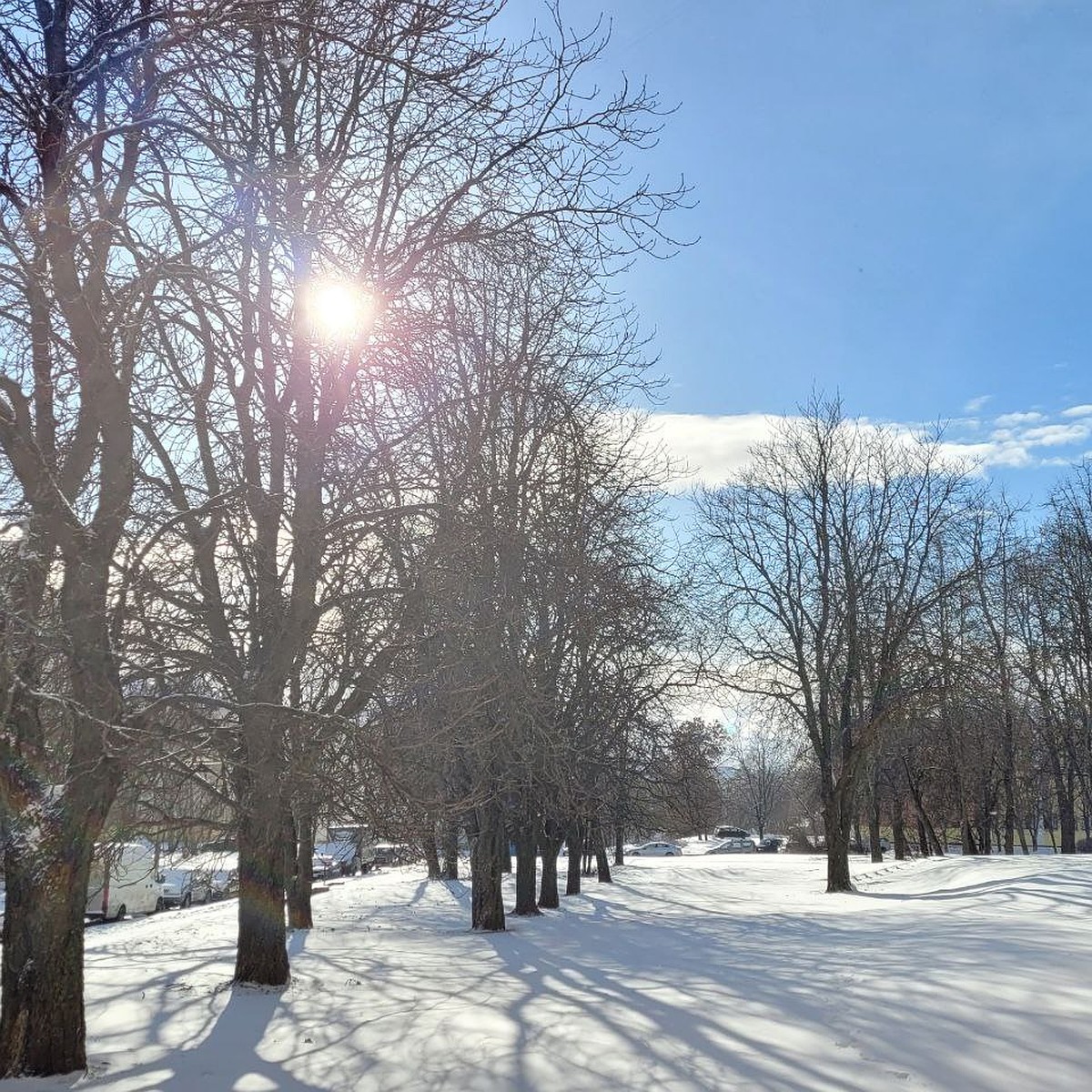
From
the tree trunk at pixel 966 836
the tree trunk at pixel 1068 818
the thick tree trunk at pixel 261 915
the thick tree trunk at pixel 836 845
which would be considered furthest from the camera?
the tree trunk at pixel 966 836

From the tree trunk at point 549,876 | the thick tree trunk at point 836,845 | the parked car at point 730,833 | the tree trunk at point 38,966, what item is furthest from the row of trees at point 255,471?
Result: the parked car at point 730,833

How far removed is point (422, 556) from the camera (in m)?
9.09

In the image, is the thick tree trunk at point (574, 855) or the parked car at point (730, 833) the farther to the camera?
the parked car at point (730, 833)

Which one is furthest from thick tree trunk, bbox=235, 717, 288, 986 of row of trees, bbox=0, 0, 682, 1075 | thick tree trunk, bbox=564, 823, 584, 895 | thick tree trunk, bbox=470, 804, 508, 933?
thick tree trunk, bbox=564, 823, 584, 895

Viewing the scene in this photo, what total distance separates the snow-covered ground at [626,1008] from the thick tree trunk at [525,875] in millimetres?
3046

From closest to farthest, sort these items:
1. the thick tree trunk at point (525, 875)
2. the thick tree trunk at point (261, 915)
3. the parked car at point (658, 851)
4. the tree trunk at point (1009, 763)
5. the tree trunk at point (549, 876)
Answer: the thick tree trunk at point (261, 915) < the thick tree trunk at point (525, 875) < the tree trunk at point (549, 876) < the tree trunk at point (1009, 763) < the parked car at point (658, 851)

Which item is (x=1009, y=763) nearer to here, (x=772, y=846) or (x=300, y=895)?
(x=300, y=895)

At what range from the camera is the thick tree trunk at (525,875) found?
67.8 feet

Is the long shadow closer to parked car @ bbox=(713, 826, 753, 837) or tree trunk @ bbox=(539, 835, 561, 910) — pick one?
tree trunk @ bbox=(539, 835, 561, 910)

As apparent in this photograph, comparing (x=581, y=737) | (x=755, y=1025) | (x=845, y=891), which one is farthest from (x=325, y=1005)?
(x=845, y=891)

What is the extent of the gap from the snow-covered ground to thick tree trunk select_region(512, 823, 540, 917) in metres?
3.05

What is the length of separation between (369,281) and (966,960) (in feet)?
29.0

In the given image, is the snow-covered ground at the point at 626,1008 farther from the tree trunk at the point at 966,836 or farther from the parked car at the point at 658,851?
the parked car at the point at 658,851

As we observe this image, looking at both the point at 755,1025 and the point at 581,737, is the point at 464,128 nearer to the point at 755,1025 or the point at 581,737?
the point at 755,1025
